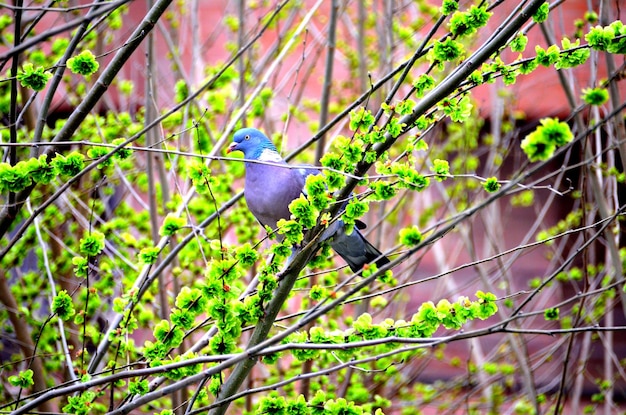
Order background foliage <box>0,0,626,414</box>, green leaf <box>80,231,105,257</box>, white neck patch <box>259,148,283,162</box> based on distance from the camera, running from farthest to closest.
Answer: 1. white neck patch <box>259,148,283,162</box>
2. green leaf <box>80,231,105,257</box>
3. background foliage <box>0,0,626,414</box>

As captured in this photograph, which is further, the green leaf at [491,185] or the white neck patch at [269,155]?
the white neck patch at [269,155]

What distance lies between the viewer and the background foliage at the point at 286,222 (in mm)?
1992

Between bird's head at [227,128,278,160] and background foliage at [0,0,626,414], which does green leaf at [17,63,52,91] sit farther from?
bird's head at [227,128,278,160]

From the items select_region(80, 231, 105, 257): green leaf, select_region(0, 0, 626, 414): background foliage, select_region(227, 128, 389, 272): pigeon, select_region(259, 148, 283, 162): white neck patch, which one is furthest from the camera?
select_region(259, 148, 283, 162): white neck patch

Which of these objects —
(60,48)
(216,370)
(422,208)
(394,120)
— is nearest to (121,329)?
(216,370)

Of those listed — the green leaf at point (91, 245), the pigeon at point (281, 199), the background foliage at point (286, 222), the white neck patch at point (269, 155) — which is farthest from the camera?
the white neck patch at point (269, 155)

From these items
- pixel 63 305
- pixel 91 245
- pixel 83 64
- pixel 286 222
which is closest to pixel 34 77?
pixel 83 64

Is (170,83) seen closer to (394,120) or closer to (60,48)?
(60,48)

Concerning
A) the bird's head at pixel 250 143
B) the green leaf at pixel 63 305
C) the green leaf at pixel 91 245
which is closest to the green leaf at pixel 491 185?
the green leaf at pixel 91 245

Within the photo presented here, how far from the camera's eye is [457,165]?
4840 millimetres

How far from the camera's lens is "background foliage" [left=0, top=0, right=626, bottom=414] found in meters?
1.99

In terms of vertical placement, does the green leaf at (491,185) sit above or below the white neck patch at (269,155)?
below

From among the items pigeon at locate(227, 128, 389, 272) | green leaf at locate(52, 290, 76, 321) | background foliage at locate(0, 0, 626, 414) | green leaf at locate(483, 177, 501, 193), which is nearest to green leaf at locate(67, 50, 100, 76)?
background foliage at locate(0, 0, 626, 414)

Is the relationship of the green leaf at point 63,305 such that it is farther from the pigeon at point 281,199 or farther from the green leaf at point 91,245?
the pigeon at point 281,199
